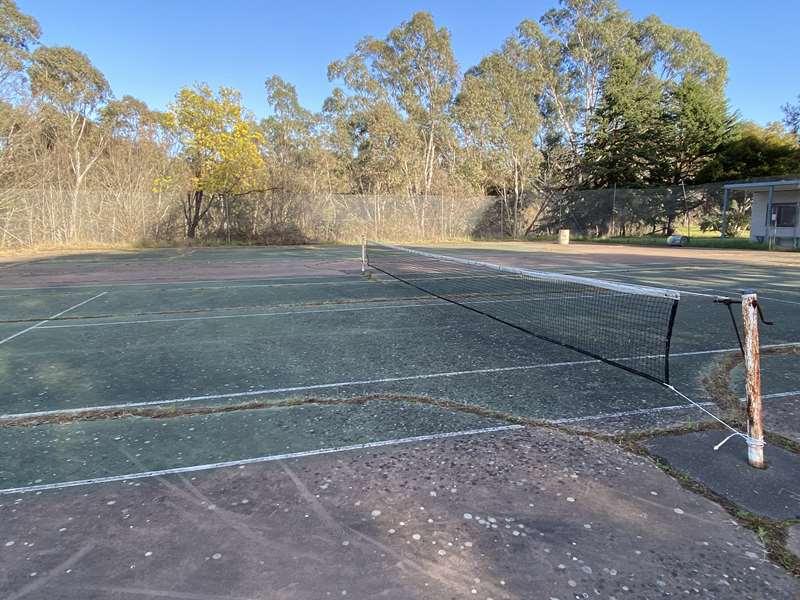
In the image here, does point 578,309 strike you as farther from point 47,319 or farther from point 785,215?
point 785,215

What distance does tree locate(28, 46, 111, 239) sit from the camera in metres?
31.4

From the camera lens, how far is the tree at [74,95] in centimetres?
3142

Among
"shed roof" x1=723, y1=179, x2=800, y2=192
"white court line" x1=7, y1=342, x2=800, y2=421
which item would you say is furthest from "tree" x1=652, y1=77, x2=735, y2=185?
"white court line" x1=7, y1=342, x2=800, y2=421

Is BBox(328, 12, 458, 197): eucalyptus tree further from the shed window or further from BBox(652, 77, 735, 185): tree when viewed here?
the shed window

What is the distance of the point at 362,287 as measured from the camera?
11219 millimetres

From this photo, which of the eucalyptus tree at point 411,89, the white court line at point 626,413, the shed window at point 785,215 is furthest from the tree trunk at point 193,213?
the shed window at point 785,215

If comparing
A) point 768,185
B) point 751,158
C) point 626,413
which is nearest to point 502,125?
point 751,158

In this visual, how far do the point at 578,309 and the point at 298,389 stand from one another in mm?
5264

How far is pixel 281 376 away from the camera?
4.87 m

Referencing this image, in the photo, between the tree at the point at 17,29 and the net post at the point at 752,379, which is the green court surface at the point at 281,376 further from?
the tree at the point at 17,29

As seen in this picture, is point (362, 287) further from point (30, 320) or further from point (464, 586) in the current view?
point (464, 586)

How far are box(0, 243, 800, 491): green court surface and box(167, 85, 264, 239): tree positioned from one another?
17.3 meters

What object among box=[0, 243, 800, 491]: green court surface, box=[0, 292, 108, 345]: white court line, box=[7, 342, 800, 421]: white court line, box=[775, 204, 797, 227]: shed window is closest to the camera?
box=[0, 243, 800, 491]: green court surface

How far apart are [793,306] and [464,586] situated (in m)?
9.04
